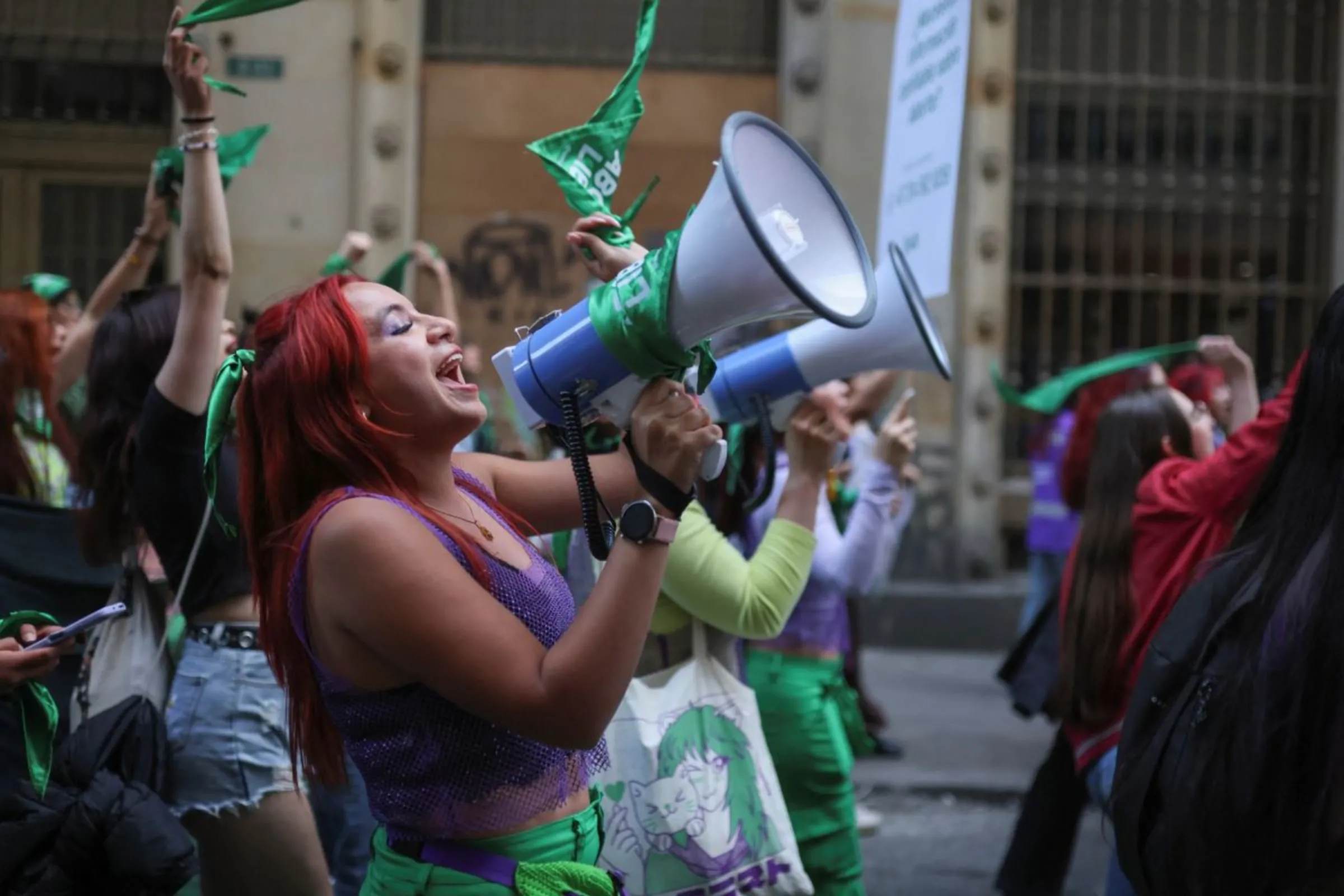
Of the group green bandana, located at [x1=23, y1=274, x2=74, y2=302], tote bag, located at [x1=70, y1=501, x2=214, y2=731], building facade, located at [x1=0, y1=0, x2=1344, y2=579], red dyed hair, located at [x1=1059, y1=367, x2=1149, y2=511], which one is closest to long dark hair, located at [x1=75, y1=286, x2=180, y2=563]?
tote bag, located at [x1=70, y1=501, x2=214, y2=731]

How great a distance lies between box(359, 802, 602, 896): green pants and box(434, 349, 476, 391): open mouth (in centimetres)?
61

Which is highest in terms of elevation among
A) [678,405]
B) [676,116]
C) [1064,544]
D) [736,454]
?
[676,116]

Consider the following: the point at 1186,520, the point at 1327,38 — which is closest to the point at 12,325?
the point at 1186,520

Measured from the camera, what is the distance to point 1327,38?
421 inches

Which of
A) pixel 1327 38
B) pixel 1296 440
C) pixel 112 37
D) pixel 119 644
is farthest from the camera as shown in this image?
pixel 1327 38

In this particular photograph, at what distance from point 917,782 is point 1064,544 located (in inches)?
50.9

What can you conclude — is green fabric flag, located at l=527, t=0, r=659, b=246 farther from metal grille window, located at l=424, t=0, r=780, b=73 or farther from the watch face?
metal grille window, located at l=424, t=0, r=780, b=73

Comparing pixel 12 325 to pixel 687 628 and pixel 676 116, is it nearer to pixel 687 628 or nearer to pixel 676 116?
pixel 687 628

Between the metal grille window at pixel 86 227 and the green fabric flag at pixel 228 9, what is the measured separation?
6818 mm

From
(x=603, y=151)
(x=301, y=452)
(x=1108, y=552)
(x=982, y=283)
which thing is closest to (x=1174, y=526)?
(x=1108, y=552)

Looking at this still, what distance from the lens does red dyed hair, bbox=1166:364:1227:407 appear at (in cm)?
621

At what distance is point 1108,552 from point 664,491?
218 centimetres

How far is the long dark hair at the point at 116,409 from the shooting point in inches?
130

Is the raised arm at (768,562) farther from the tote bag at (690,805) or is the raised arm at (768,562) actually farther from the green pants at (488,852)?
the green pants at (488,852)
